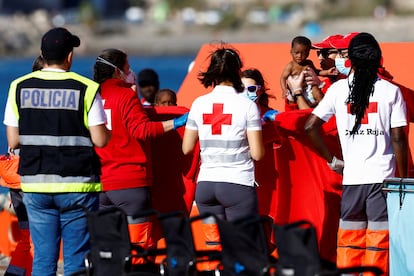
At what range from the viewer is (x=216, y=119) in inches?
301

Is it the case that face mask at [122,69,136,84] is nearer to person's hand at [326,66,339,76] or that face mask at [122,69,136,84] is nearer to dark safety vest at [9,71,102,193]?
→ dark safety vest at [9,71,102,193]

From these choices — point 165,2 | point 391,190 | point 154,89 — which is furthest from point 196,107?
point 165,2

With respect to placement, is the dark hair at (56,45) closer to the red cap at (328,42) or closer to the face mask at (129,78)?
the face mask at (129,78)

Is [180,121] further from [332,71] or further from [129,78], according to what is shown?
[332,71]

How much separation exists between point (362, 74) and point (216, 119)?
92cm

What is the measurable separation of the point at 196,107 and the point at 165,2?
117m

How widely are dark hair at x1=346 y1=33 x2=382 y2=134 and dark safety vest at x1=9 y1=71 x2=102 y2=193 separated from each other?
1.57 metres

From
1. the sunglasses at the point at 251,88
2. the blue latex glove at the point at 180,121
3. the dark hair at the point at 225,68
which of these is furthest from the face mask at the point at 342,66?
the blue latex glove at the point at 180,121

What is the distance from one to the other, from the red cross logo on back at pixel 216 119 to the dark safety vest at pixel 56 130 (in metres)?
0.77

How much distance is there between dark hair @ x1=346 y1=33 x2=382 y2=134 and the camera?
7.57 meters

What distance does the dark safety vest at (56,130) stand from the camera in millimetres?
7188

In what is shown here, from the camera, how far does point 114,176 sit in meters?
8.14

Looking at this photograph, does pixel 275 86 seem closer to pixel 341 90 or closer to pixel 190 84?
pixel 190 84

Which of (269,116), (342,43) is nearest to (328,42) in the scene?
(342,43)
